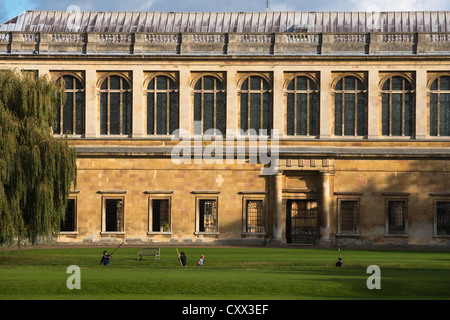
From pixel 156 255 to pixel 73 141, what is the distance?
17617 millimetres

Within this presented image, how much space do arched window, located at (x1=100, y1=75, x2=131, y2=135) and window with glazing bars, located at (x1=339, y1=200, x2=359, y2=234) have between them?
620 inches

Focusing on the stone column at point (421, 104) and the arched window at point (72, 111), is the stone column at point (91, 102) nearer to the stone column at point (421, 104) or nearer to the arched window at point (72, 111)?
the arched window at point (72, 111)

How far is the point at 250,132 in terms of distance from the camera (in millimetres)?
62938

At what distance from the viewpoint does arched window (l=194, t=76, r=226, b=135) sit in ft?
207

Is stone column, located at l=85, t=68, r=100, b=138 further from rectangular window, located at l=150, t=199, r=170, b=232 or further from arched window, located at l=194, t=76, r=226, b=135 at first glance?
arched window, located at l=194, t=76, r=226, b=135

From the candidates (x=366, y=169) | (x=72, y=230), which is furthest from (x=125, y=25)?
(x=366, y=169)

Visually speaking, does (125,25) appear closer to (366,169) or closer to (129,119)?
(129,119)

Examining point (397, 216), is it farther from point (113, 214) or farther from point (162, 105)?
point (113, 214)

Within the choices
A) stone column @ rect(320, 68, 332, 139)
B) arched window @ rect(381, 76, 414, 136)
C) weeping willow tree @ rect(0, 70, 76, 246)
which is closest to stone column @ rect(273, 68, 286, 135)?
stone column @ rect(320, 68, 332, 139)

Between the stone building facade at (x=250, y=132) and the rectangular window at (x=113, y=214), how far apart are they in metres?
0.10

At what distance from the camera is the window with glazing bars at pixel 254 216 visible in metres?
62.2

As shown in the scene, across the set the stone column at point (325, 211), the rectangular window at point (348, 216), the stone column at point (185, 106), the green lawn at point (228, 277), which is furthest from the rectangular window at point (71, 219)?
the rectangular window at point (348, 216)

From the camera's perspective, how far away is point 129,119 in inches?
2498
